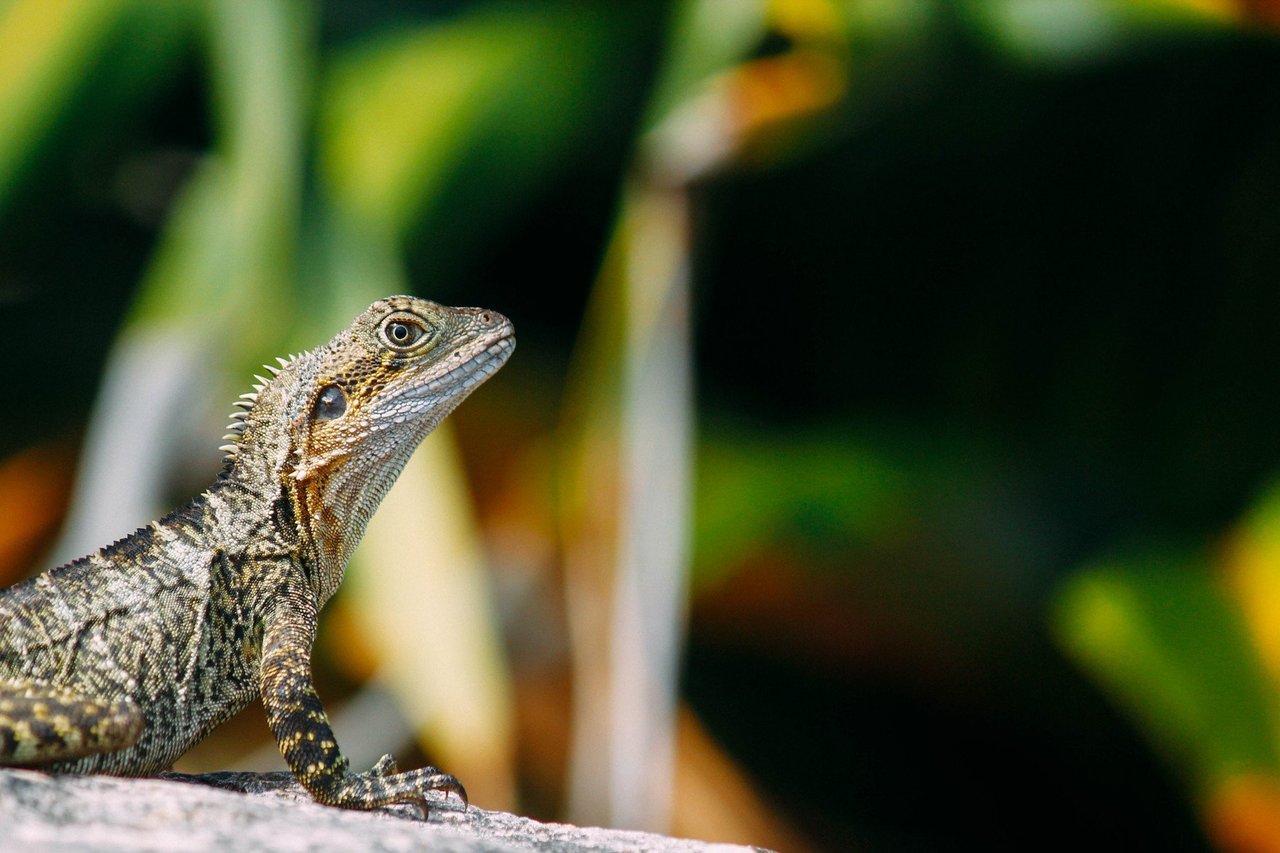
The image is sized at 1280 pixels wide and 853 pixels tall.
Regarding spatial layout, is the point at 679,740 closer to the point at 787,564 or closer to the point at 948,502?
the point at 787,564

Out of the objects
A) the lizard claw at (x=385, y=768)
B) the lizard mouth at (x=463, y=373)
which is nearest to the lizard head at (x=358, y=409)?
the lizard mouth at (x=463, y=373)

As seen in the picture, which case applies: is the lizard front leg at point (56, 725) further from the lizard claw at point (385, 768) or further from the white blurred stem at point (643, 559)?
the white blurred stem at point (643, 559)

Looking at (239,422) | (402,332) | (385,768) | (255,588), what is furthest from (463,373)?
(385,768)

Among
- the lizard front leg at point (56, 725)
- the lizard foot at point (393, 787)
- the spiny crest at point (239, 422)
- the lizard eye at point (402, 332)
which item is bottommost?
the lizard foot at point (393, 787)

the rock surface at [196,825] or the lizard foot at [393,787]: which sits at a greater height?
the rock surface at [196,825]

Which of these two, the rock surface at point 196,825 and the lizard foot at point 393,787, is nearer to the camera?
the rock surface at point 196,825

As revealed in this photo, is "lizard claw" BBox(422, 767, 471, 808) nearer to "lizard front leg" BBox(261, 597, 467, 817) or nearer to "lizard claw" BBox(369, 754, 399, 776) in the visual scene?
"lizard front leg" BBox(261, 597, 467, 817)

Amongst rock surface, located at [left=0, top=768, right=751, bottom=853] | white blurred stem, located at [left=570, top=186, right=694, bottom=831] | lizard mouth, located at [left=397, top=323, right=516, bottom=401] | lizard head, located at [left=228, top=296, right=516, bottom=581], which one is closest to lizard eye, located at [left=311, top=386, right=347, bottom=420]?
lizard head, located at [left=228, top=296, right=516, bottom=581]

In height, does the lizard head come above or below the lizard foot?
above

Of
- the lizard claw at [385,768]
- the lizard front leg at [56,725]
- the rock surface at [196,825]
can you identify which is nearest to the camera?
the rock surface at [196,825]
